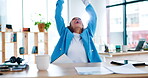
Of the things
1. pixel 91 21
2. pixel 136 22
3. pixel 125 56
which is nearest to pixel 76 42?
pixel 91 21

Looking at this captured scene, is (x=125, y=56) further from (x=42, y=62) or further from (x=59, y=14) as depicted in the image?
(x=42, y=62)

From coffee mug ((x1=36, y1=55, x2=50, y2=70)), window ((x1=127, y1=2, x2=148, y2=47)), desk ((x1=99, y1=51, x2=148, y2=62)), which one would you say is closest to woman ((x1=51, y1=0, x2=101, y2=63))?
coffee mug ((x1=36, y1=55, x2=50, y2=70))

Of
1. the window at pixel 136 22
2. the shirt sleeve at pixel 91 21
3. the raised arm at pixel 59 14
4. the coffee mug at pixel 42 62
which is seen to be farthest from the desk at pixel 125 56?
the coffee mug at pixel 42 62

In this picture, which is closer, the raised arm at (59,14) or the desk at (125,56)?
the raised arm at (59,14)

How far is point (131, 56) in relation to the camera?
389cm

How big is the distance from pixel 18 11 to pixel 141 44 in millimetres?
3468

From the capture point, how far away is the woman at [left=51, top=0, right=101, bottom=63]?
7.46 feet

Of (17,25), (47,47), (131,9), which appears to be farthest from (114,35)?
(17,25)

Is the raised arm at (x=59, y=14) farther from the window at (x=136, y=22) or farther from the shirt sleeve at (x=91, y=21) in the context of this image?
the window at (x=136, y=22)

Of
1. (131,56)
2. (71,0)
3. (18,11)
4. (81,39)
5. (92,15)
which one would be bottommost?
(131,56)

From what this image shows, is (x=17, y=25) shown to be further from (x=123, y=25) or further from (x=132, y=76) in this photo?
(x=132, y=76)

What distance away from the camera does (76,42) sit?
2357mm

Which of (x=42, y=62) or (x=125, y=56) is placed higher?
(x=42, y=62)

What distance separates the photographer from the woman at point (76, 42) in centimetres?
227
